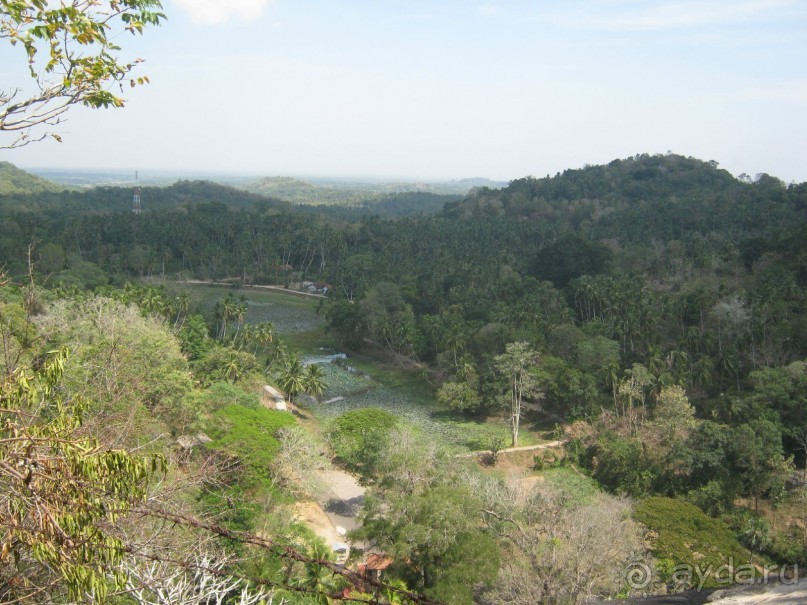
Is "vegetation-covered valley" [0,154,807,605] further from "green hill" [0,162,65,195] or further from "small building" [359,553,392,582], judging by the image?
"green hill" [0,162,65,195]

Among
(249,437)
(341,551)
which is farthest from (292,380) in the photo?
(341,551)

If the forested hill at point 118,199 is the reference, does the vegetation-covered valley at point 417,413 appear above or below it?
below

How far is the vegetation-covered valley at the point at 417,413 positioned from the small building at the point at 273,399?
60 cm

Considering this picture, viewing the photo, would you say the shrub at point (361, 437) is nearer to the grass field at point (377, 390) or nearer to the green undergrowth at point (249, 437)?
the green undergrowth at point (249, 437)

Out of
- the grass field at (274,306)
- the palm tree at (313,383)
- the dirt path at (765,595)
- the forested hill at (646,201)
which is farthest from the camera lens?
the forested hill at (646,201)

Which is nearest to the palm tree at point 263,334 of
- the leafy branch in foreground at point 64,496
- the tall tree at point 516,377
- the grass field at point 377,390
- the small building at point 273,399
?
the small building at point 273,399

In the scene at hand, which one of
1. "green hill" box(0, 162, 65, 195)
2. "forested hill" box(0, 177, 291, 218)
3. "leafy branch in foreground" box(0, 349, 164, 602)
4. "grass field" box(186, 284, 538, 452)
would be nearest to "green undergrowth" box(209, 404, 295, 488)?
"grass field" box(186, 284, 538, 452)

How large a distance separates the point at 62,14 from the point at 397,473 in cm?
1552

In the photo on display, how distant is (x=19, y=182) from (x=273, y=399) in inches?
5063

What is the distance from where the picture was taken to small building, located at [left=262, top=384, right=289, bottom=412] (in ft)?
99.7

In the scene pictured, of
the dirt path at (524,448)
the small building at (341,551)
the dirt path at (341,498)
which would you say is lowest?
the dirt path at (524,448)

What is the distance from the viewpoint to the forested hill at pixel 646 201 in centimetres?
6538

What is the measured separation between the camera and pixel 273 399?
31.7 metres

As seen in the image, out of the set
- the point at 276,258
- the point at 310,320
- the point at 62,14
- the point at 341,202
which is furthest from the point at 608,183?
the point at 62,14
